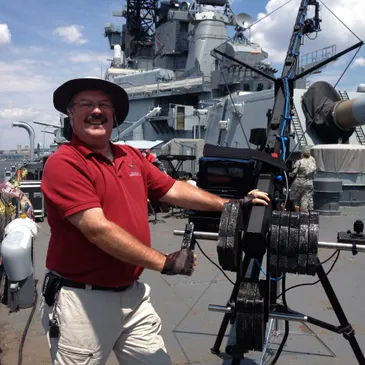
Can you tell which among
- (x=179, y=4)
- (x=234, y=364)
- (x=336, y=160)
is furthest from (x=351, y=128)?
(x=179, y=4)

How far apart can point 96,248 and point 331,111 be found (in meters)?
11.0

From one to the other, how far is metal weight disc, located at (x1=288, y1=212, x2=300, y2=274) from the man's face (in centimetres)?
95

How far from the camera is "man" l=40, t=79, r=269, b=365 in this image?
1.82m

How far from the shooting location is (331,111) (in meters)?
11.8

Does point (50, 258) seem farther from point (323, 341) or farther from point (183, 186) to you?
point (323, 341)

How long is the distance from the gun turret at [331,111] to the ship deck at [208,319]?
17.9 feet

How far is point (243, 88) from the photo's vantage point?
70.2ft

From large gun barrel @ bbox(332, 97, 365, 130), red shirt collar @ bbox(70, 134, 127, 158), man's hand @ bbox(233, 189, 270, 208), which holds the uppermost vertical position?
large gun barrel @ bbox(332, 97, 365, 130)

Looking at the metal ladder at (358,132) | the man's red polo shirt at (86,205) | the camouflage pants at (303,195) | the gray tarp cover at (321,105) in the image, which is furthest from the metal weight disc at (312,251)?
the metal ladder at (358,132)

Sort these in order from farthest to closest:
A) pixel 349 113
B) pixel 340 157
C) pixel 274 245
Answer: pixel 340 157
pixel 349 113
pixel 274 245

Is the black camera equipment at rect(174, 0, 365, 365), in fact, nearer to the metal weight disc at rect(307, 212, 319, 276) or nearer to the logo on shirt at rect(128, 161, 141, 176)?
the metal weight disc at rect(307, 212, 319, 276)

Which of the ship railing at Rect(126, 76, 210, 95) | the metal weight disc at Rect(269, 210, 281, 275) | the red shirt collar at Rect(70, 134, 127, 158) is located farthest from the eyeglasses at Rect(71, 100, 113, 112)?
the ship railing at Rect(126, 76, 210, 95)

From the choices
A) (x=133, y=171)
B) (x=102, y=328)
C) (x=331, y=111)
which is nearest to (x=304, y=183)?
(x=331, y=111)

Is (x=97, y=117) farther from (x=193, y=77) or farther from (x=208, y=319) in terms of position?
(x=193, y=77)
